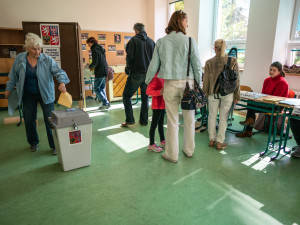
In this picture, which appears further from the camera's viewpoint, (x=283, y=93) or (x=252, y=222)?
(x=283, y=93)

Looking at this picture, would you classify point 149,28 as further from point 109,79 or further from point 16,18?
point 16,18

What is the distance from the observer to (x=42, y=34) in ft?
13.7

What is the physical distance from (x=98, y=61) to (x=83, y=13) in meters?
2.26

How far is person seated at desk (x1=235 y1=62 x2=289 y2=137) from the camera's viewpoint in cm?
338

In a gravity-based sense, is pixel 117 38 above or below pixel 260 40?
above

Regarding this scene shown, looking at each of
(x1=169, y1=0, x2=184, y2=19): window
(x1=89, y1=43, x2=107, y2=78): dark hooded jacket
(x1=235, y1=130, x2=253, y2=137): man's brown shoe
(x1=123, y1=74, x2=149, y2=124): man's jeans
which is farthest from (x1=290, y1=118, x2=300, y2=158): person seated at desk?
(x1=169, y1=0, x2=184, y2=19): window

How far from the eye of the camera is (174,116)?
2.61 m

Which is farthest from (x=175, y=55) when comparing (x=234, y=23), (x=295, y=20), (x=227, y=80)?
(x=234, y=23)

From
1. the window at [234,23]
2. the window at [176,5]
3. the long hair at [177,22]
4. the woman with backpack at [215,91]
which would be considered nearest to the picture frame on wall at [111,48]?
the window at [176,5]

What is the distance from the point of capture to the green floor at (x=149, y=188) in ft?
6.17

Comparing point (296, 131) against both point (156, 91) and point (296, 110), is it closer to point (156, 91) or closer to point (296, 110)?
point (296, 110)

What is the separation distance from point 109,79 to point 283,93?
3.75 meters

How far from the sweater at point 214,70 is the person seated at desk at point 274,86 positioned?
2.83 ft

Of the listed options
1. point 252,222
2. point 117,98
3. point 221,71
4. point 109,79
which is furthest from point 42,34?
point 252,222
